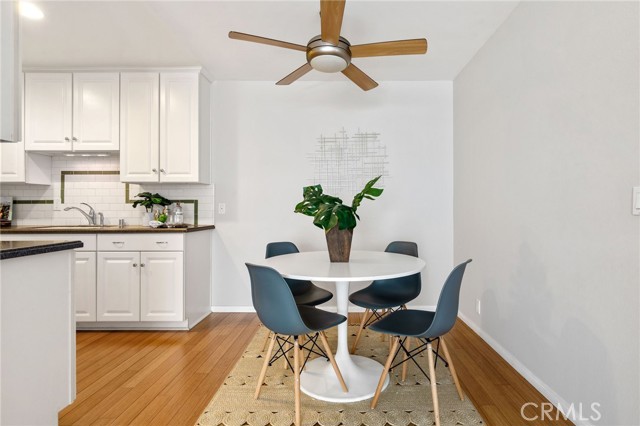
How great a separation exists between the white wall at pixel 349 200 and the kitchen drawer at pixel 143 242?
656mm

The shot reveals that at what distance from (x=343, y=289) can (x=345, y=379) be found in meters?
0.56

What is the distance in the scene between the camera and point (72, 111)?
340 centimetres

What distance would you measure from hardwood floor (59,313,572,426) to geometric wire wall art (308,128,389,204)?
168cm

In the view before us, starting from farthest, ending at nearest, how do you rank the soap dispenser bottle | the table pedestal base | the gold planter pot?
the soap dispenser bottle < the gold planter pot < the table pedestal base

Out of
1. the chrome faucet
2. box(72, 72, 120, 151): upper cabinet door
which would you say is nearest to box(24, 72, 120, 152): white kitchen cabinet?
box(72, 72, 120, 151): upper cabinet door

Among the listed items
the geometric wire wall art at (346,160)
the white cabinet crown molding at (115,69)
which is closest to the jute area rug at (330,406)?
the geometric wire wall art at (346,160)

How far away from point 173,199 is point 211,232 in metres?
0.56

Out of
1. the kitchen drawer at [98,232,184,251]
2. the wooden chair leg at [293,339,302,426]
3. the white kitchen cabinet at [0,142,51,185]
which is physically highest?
the white kitchen cabinet at [0,142,51,185]

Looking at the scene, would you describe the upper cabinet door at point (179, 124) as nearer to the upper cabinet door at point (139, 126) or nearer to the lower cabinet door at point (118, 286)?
the upper cabinet door at point (139, 126)

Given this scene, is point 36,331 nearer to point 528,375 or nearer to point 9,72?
point 9,72

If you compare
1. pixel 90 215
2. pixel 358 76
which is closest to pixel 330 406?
pixel 358 76

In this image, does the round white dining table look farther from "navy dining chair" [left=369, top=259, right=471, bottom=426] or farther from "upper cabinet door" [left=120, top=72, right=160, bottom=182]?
"upper cabinet door" [left=120, top=72, right=160, bottom=182]

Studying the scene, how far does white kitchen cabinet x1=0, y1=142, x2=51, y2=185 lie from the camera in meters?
3.40

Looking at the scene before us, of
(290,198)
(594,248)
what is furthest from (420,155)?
(594,248)
